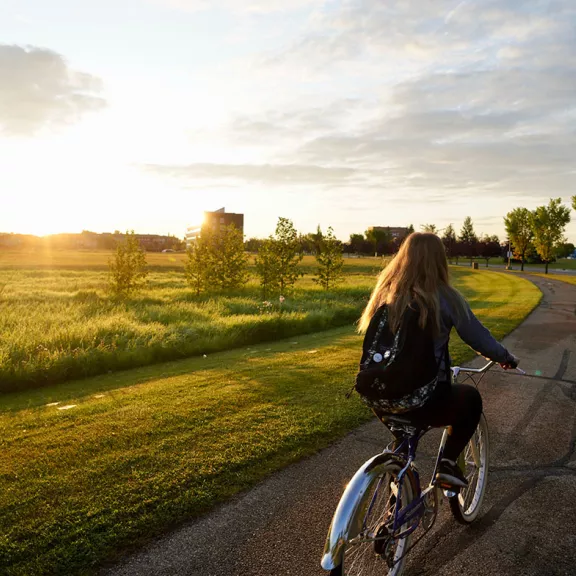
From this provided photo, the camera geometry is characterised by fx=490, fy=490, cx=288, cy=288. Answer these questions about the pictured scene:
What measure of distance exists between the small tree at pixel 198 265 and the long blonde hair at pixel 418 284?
20313 millimetres

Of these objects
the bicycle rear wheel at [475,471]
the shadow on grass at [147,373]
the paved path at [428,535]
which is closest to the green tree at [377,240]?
the shadow on grass at [147,373]

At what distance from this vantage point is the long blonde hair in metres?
2.96

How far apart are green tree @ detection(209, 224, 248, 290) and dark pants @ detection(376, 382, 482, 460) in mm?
20955

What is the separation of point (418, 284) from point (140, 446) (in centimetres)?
355

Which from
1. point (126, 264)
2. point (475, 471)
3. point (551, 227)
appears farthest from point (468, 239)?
point (475, 471)

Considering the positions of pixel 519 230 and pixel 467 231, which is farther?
pixel 467 231

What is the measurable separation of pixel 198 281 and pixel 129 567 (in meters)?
20.5

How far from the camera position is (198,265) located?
23281 mm

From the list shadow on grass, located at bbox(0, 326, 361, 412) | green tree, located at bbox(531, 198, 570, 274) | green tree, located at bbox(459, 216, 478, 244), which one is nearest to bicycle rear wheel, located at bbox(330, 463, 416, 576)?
shadow on grass, located at bbox(0, 326, 361, 412)

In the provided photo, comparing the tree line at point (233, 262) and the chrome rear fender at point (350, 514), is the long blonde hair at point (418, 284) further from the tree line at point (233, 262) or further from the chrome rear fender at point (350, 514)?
the tree line at point (233, 262)

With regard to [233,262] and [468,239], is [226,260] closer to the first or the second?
[233,262]

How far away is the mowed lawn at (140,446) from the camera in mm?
3590

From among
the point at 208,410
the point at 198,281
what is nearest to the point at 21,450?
the point at 208,410

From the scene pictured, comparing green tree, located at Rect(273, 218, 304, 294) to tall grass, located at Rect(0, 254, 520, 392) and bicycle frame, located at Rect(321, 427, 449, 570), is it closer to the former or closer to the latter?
tall grass, located at Rect(0, 254, 520, 392)
